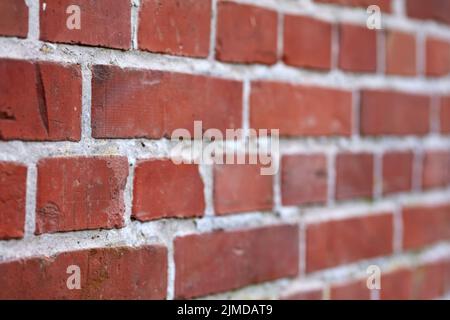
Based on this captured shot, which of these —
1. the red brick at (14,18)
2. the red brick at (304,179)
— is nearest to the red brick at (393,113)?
the red brick at (304,179)

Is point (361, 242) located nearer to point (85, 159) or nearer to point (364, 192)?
point (364, 192)

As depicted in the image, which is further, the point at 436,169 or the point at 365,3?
the point at 436,169

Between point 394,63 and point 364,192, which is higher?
point 394,63

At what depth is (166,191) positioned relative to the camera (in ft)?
2.04

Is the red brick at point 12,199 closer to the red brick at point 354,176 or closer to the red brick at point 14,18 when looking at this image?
the red brick at point 14,18

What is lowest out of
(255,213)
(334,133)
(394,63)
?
(255,213)

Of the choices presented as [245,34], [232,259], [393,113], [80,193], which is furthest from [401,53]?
[80,193]

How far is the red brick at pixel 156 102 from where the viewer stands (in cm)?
57

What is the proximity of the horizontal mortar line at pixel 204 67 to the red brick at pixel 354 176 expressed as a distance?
0.10 metres

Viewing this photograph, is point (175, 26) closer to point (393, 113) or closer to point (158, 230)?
point (158, 230)

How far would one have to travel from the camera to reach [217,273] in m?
0.67

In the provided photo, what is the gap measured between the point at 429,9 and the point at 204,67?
1.56ft

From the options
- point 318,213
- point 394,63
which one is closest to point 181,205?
point 318,213

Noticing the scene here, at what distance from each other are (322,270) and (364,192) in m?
0.14
